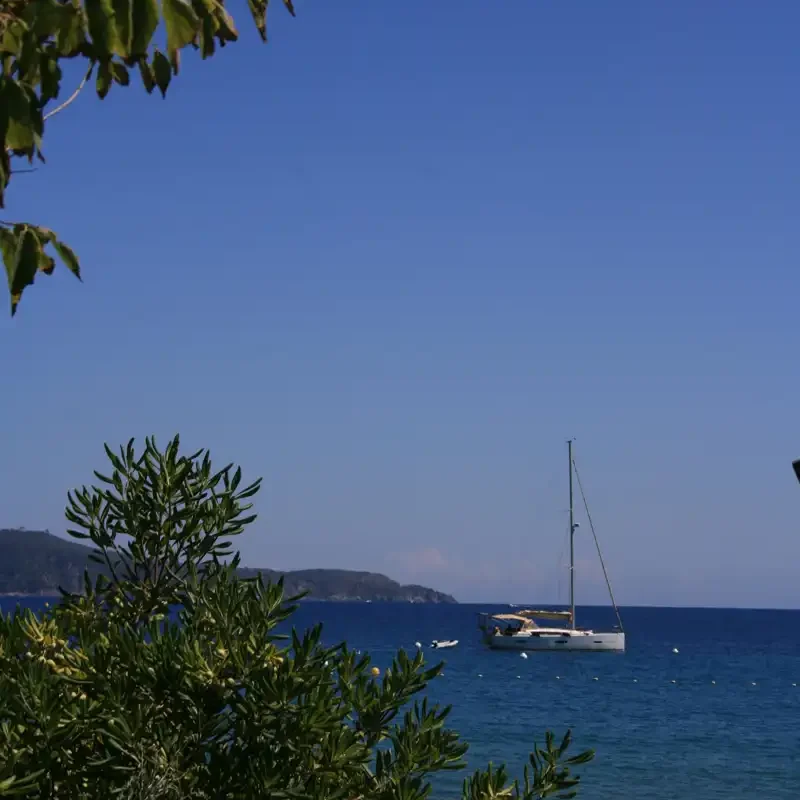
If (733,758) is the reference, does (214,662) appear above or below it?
above

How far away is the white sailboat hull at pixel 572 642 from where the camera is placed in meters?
89.2

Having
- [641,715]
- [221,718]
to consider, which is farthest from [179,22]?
[641,715]

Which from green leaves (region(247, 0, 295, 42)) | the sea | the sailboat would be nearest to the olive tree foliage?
green leaves (region(247, 0, 295, 42))

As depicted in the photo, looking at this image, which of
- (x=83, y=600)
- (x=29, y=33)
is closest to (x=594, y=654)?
(x=83, y=600)

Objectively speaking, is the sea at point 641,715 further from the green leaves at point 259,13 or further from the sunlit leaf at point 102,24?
the sunlit leaf at point 102,24

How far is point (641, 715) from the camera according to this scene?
5584cm

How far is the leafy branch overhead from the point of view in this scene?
2.77 meters

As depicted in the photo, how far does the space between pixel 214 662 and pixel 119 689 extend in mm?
516

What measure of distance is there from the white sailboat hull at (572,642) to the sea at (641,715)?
82 cm

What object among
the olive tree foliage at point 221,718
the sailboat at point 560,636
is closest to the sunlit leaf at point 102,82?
the olive tree foliage at point 221,718

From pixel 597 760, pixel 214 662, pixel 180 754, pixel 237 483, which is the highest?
pixel 237 483

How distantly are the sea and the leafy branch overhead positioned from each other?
43.7ft

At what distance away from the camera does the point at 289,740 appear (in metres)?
6.92

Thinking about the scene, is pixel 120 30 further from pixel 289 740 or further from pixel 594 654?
pixel 594 654
